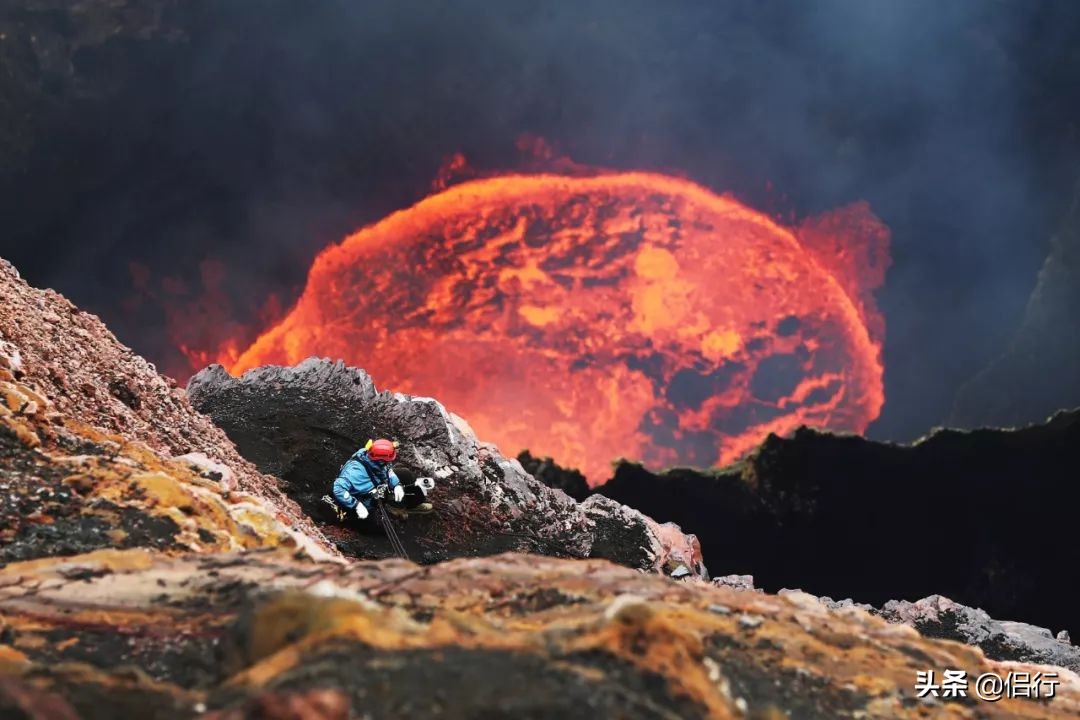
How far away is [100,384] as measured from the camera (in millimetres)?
18938

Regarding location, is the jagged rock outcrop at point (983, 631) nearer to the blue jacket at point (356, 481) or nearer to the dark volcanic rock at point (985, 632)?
the dark volcanic rock at point (985, 632)

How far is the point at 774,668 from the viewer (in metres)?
9.11

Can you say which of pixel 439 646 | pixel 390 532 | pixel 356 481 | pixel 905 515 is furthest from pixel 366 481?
pixel 905 515

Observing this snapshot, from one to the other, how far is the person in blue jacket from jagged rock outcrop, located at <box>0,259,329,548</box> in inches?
41.9

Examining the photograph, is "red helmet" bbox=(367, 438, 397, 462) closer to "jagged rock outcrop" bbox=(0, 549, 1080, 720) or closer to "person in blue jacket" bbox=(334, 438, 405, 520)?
"person in blue jacket" bbox=(334, 438, 405, 520)

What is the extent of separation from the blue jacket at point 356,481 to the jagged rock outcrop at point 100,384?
102 centimetres

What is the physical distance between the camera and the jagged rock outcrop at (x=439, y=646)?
680 centimetres

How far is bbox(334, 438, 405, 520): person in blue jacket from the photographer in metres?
21.7

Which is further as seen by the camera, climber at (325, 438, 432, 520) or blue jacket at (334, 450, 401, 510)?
blue jacket at (334, 450, 401, 510)

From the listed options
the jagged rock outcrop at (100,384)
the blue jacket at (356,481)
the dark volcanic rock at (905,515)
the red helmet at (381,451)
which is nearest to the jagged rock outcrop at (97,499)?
the jagged rock outcrop at (100,384)

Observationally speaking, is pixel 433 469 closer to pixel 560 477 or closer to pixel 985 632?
pixel 985 632

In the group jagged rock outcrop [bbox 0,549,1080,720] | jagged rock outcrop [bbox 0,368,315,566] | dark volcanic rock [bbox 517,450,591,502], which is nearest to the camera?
jagged rock outcrop [bbox 0,549,1080,720]

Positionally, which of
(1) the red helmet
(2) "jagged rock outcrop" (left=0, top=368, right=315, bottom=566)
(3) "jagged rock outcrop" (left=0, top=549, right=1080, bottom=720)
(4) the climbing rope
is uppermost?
(1) the red helmet

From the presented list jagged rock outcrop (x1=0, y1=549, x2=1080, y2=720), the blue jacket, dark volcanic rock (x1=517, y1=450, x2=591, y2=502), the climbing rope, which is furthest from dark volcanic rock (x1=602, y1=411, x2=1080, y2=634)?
jagged rock outcrop (x1=0, y1=549, x2=1080, y2=720)
